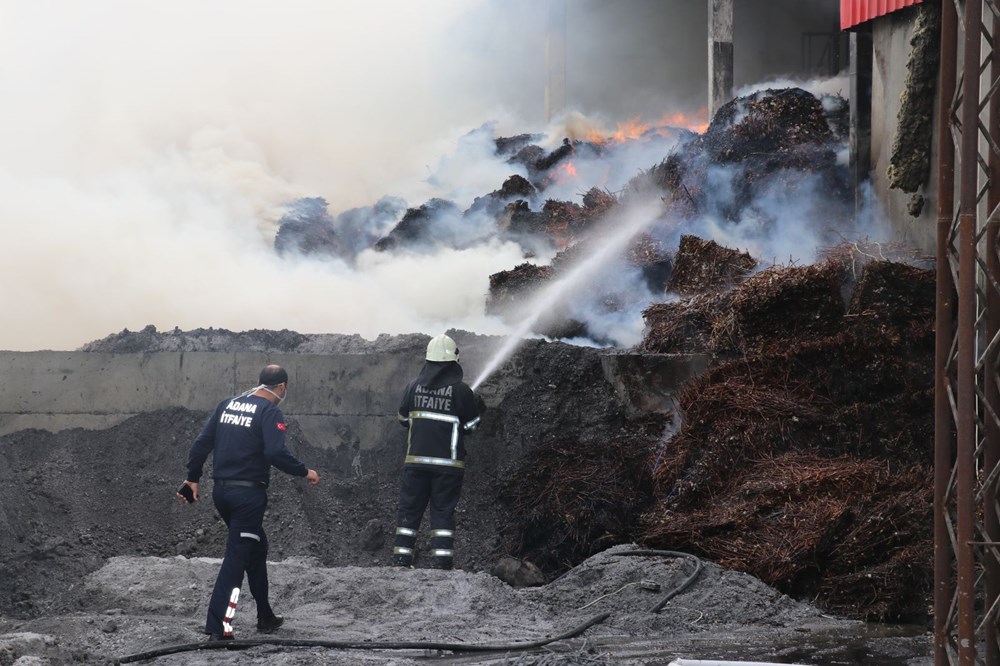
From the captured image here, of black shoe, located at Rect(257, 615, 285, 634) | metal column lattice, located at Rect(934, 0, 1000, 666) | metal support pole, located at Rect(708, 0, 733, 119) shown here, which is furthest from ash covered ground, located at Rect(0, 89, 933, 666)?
metal support pole, located at Rect(708, 0, 733, 119)

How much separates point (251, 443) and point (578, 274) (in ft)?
28.1

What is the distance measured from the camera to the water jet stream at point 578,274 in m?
12.7

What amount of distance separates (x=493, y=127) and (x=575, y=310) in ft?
43.3

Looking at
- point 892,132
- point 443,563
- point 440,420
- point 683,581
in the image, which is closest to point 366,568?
point 443,563

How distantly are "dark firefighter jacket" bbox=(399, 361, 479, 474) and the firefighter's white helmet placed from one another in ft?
0.18

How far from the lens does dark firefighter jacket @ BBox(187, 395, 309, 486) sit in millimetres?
8099

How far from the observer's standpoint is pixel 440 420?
10.6 meters

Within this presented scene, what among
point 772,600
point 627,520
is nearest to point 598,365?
point 627,520

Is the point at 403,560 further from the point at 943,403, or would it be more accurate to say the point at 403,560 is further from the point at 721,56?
the point at 721,56

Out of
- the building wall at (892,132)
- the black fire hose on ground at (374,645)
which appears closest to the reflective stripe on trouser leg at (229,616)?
the black fire hose on ground at (374,645)

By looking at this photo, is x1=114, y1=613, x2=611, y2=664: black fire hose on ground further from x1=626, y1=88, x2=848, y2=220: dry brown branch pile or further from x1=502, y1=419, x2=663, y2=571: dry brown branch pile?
x1=626, y1=88, x2=848, y2=220: dry brown branch pile

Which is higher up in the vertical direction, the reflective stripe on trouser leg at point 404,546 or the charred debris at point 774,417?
the charred debris at point 774,417

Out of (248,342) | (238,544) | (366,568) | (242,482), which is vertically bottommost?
(366,568)

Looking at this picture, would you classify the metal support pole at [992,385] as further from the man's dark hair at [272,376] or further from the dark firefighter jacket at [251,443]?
the man's dark hair at [272,376]
